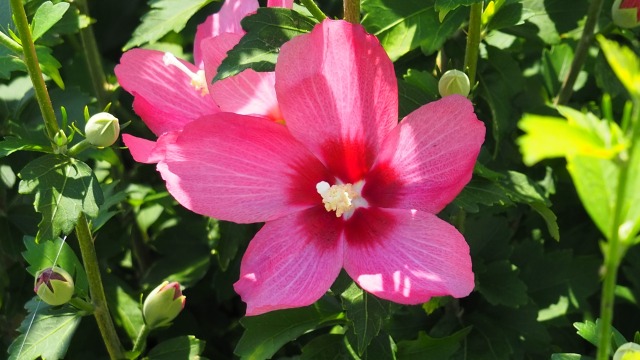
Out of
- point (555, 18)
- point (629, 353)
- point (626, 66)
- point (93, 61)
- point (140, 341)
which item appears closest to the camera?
point (626, 66)

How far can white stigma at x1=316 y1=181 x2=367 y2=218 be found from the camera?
1.06 meters

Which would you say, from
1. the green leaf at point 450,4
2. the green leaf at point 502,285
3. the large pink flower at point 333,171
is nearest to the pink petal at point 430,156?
the large pink flower at point 333,171

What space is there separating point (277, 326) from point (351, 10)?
1.40ft

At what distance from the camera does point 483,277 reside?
4.53 feet

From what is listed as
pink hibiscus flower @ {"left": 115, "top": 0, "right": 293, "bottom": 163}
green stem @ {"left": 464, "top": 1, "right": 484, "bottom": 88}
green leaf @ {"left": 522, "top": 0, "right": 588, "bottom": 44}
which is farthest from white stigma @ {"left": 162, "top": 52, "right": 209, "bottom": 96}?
green leaf @ {"left": 522, "top": 0, "right": 588, "bottom": 44}

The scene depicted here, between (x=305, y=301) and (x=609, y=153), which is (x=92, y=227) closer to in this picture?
(x=305, y=301)

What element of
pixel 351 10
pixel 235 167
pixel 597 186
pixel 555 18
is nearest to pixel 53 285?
pixel 235 167

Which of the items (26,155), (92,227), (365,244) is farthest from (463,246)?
(26,155)

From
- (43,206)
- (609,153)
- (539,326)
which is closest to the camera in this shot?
(609,153)

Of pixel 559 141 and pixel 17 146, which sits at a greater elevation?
pixel 559 141

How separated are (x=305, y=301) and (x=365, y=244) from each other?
11cm

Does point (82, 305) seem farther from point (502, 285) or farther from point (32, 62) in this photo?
point (502, 285)

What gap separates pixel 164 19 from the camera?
1.41m

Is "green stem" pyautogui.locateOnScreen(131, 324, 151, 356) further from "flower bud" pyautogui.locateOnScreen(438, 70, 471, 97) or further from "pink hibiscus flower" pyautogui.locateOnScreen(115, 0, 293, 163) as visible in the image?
"flower bud" pyautogui.locateOnScreen(438, 70, 471, 97)
